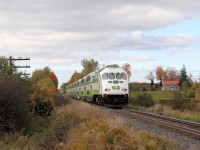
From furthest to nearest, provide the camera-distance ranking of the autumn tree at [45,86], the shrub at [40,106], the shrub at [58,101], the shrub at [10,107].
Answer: the shrub at [58,101] < the autumn tree at [45,86] < the shrub at [40,106] < the shrub at [10,107]

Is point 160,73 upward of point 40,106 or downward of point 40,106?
upward

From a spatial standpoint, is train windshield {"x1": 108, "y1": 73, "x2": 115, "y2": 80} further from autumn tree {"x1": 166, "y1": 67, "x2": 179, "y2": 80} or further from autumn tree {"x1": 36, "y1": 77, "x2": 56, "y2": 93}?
autumn tree {"x1": 166, "y1": 67, "x2": 179, "y2": 80}

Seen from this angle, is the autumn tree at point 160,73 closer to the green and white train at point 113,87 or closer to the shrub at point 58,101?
the shrub at point 58,101

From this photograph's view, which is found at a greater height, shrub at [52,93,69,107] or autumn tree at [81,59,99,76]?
autumn tree at [81,59,99,76]

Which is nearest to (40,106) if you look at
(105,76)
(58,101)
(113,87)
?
(113,87)

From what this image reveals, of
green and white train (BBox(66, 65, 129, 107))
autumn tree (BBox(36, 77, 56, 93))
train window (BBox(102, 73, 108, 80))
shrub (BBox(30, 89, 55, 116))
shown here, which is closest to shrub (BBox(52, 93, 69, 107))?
autumn tree (BBox(36, 77, 56, 93))

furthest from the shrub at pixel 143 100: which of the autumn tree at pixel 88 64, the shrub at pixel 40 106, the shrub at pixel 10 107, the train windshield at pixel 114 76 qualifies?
the autumn tree at pixel 88 64

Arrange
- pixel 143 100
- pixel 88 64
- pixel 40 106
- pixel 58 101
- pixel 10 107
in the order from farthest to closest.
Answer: pixel 88 64 → pixel 143 100 → pixel 58 101 → pixel 40 106 → pixel 10 107

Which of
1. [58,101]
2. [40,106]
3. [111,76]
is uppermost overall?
[111,76]

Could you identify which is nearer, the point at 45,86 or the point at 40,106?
the point at 40,106

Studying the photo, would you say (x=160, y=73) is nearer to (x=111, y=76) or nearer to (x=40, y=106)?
(x=111, y=76)

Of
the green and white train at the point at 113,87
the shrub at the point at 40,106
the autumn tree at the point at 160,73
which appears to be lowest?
the shrub at the point at 40,106

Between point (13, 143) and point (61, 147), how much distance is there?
3078 mm

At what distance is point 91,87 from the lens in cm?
3956
